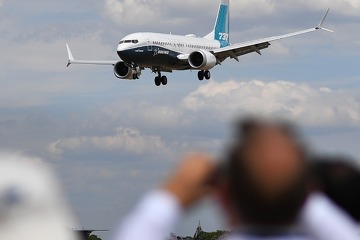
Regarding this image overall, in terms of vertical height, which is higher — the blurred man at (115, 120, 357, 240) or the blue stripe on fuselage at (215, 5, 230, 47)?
the blue stripe on fuselage at (215, 5, 230, 47)

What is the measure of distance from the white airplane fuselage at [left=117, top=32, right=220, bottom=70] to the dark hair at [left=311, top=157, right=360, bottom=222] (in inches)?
3376

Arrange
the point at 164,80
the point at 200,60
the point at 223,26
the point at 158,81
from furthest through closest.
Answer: the point at 223,26 < the point at 200,60 < the point at 158,81 < the point at 164,80

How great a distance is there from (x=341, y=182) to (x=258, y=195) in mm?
644

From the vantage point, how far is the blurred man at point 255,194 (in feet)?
11.1

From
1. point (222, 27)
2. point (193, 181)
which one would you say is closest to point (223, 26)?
point (222, 27)

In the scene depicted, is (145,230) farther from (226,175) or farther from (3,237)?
(3,237)

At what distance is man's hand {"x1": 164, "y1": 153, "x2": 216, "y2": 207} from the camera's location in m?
3.49

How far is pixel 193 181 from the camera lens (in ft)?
11.5

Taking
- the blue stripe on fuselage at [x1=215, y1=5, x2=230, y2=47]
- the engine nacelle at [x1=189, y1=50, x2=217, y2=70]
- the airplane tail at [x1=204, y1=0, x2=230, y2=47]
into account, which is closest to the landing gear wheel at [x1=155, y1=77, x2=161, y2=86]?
the engine nacelle at [x1=189, y1=50, x2=217, y2=70]

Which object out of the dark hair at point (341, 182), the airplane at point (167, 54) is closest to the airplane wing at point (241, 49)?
the airplane at point (167, 54)

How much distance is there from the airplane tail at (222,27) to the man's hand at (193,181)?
110 meters

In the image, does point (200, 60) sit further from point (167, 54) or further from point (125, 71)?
point (125, 71)

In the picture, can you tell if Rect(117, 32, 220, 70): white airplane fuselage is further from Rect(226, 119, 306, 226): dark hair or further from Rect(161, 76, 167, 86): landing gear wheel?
Rect(226, 119, 306, 226): dark hair

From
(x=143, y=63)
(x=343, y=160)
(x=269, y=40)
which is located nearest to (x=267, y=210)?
(x=343, y=160)
